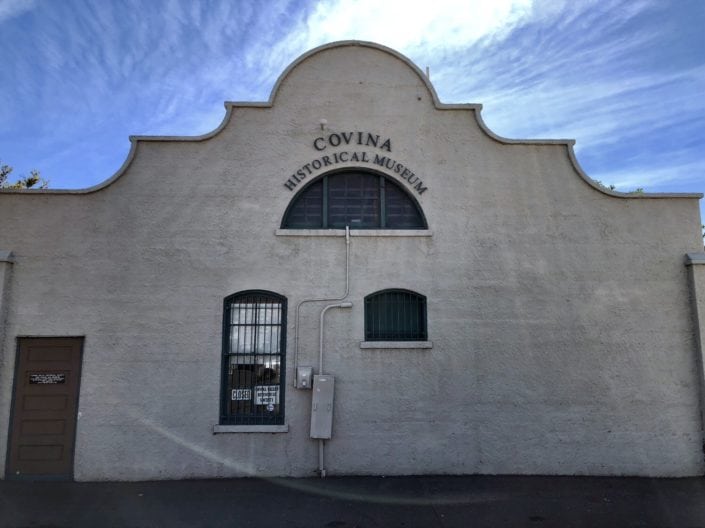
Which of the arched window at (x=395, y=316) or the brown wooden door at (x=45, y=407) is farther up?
the arched window at (x=395, y=316)

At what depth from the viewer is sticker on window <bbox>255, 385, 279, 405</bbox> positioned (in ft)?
29.3

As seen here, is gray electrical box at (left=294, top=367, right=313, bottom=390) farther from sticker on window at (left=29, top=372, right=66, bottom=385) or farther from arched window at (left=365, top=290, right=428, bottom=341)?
sticker on window at (left=29, top=372, right=66, bottom=385)

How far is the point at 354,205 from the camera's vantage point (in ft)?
31.7

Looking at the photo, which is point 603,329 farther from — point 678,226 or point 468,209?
point 468,209

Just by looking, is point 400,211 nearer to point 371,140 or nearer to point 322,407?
point 371,140

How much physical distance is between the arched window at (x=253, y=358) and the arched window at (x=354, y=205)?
5.05ft

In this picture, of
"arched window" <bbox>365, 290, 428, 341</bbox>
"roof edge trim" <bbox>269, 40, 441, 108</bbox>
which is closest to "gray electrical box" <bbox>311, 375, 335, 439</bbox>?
"arched window" <bbox>365, 290, 428, 341</bbox>

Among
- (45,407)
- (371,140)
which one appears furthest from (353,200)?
(45,407)

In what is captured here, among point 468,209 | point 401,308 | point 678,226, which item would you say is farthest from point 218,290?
point 678,226

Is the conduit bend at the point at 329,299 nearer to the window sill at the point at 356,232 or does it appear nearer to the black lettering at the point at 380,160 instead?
the window sill at the point at 356,232

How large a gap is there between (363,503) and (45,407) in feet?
17.5

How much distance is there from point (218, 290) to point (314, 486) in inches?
137

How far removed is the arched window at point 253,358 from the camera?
351 inches

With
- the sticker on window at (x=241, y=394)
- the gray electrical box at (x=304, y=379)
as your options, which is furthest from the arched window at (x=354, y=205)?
the sticker on window at (x=241, y=394)
